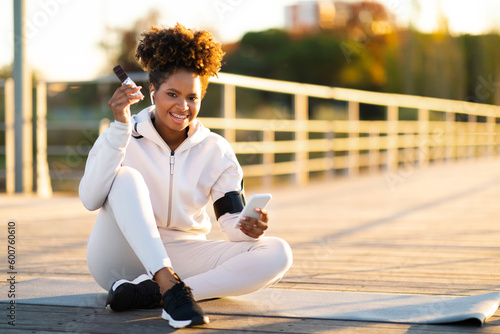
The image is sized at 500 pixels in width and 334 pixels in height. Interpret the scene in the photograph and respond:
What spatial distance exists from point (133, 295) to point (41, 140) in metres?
3.08

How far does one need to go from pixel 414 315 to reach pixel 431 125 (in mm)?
7662

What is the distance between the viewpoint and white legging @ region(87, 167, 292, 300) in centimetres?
150

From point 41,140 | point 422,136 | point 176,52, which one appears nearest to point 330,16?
point 422,136

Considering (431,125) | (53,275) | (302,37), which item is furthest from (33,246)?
(302,37)

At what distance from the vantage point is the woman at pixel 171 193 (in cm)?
152

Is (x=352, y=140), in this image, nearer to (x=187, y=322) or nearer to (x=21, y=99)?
(x=21, y=99)

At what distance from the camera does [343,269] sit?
2104 millimetres

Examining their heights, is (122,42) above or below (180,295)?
above

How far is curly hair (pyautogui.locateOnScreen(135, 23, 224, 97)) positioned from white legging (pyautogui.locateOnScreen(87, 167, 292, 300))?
0.27 meters

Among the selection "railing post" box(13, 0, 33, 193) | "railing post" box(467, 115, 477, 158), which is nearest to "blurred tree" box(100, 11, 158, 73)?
"railing post" box(467, 115, 477, 158)

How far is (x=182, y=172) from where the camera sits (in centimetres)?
168

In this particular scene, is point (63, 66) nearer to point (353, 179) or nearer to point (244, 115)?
point (244, 115)

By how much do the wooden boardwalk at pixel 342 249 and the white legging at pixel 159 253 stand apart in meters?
0.13

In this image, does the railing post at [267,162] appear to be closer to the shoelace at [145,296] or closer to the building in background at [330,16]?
the shoelace at [145,296]
